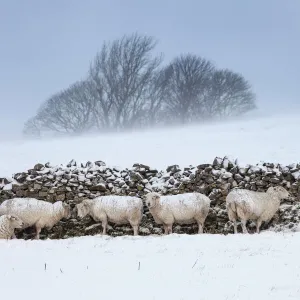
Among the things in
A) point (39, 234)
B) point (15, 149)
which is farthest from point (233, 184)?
point (15, 149)

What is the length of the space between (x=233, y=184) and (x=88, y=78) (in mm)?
27795

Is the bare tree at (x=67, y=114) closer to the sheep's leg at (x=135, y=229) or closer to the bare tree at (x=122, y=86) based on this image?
the bare tree at (x=122, y=86)

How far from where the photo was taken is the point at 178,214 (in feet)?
36.0

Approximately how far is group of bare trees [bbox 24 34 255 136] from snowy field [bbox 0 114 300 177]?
15.5m

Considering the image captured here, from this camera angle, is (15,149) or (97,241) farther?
(15,149)

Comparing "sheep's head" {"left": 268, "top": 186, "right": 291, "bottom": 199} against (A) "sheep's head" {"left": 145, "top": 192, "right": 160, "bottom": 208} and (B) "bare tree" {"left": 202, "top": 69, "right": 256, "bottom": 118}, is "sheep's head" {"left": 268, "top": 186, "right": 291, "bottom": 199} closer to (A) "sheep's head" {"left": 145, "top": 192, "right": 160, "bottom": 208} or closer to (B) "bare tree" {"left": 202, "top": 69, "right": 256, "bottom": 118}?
(A) "sheep's head" {"left": 145, "top": 192, "right": 160, "bottom": 208}

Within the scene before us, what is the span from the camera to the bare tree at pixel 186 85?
36938mm

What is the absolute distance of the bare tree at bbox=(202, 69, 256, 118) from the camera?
37688 mm

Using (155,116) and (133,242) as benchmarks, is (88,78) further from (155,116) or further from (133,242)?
(133,242)

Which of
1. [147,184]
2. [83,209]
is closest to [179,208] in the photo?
[147,184]

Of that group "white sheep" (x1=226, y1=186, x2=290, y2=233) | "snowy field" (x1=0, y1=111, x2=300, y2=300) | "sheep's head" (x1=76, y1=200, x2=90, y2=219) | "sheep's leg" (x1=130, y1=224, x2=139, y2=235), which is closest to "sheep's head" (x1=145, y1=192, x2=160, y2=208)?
"sheep's leg" (x1=130, y1=224, x2=139, y2=235)

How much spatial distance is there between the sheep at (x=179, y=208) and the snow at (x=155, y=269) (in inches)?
107

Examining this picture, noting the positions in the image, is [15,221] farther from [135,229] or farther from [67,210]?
[135,229]

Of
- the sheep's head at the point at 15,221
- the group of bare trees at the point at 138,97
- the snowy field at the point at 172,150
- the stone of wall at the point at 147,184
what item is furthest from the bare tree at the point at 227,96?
the sheep's head at the point at 15,221
